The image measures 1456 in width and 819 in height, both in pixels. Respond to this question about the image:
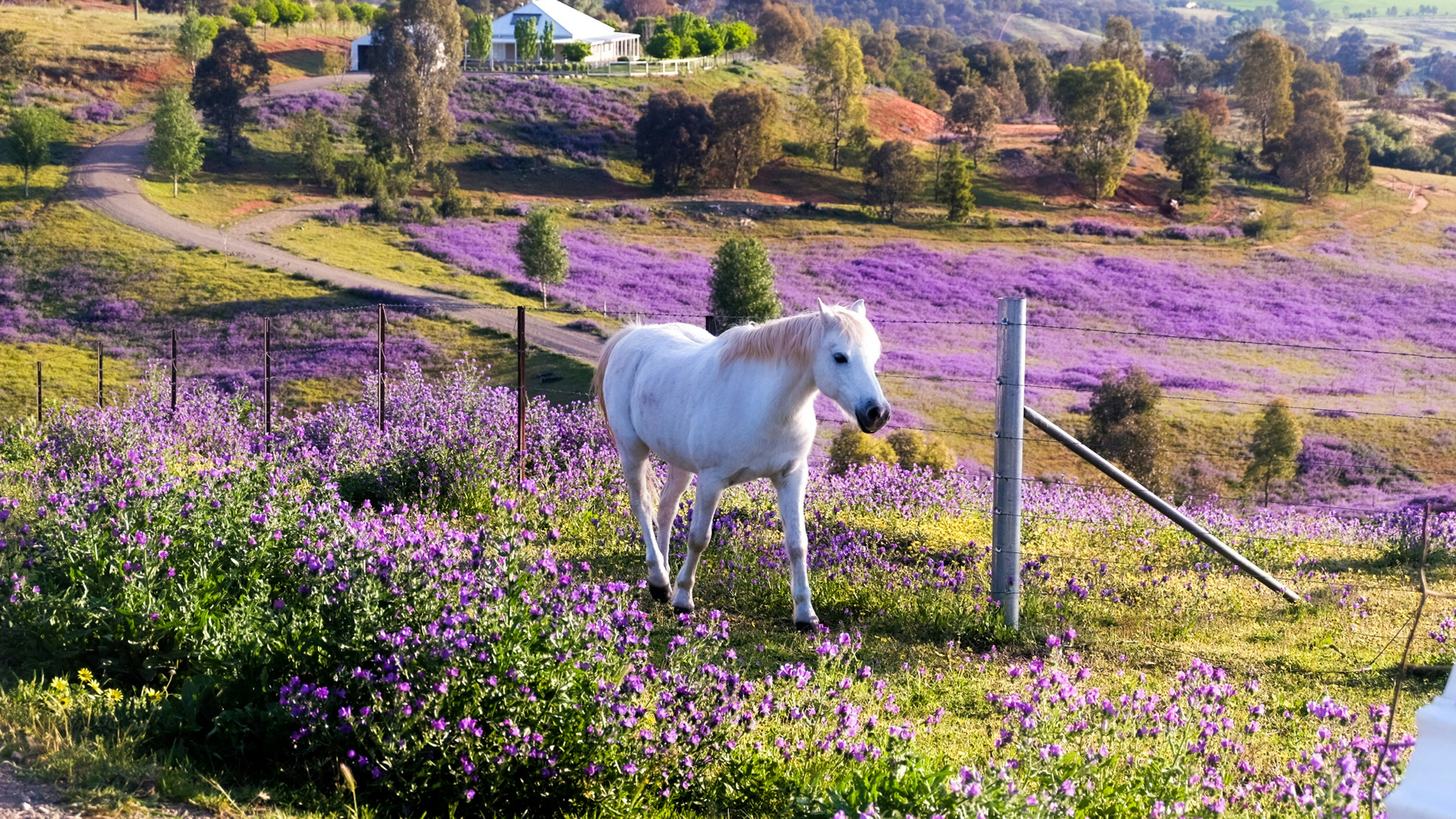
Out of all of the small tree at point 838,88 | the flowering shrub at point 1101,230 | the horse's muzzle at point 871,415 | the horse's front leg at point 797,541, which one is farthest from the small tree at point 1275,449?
A: the small tree at point 838,88

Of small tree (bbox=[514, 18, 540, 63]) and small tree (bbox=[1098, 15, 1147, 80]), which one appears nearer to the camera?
small tree (bbox=[514, 18, 540, 63])

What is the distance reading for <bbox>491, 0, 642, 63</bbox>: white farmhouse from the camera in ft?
286

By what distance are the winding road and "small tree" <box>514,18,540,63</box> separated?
2885 centimetres

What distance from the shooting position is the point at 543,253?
141 ft

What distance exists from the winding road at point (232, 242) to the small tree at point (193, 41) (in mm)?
11982

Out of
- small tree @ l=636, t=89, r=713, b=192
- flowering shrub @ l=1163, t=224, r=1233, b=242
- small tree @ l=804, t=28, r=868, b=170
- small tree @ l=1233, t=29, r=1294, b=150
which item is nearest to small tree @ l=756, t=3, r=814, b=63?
small tree @ l=804, t=28, r=868, b=170

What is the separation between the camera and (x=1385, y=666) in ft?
21.4

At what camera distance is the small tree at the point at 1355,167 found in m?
70.8

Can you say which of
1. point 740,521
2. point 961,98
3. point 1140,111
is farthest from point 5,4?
point 740,521

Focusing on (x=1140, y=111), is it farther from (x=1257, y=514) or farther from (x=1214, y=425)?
(x=1257, y=514)

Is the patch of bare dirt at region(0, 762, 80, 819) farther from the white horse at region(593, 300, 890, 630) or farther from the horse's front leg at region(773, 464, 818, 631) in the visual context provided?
the horse's front leg at region(773, 464, 818, 631)

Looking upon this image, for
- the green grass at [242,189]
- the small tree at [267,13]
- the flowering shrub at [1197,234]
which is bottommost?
the flowering shrub at [1197,234]

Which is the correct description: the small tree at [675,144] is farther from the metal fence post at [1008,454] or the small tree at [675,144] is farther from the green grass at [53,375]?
the metal fence post at [1008,454]

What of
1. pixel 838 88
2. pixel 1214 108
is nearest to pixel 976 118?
pixel 838 88
